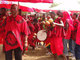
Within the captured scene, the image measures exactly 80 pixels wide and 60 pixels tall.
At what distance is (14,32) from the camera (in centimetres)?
357

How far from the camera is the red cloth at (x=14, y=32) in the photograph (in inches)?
141

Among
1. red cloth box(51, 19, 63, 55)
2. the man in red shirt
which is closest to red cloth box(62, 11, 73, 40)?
red cloth box(51, 19, 63, 55)

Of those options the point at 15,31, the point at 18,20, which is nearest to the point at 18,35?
the point at 15,31

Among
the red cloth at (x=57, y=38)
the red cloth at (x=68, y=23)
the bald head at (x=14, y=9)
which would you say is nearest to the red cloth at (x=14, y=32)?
the bald head at (x=14, y=9)

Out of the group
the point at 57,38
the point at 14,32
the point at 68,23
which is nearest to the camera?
the point at 14,32

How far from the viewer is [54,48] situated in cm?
527

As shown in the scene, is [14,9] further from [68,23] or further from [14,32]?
[68,23]

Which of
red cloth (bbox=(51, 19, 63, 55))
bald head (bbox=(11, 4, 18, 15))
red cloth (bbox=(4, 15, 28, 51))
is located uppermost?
bald head (bbox=(11, 4, 18, 15))

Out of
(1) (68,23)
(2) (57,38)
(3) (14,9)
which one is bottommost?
(2) (57,38)

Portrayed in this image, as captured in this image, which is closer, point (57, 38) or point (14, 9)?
point (14, 9)

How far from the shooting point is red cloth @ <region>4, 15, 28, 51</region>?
357 cm

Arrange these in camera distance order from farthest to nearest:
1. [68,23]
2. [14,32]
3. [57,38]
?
[68,23] → [57,38] → [14,32]

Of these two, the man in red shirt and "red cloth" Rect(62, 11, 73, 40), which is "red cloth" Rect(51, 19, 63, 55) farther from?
the man in red shirt

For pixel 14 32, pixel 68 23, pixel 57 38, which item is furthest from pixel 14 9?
pixel 68 23
